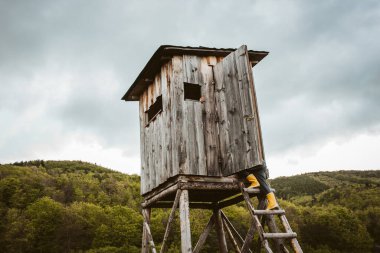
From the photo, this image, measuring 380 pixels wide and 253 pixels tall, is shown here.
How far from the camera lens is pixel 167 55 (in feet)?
29.2

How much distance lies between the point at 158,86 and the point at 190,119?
6.65ft

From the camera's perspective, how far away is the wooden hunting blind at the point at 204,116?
302 inches

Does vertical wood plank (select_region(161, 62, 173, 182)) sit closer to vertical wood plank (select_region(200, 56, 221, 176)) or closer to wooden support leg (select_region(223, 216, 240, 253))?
vertical wood plank (select_region(200, 56, 221, 176))

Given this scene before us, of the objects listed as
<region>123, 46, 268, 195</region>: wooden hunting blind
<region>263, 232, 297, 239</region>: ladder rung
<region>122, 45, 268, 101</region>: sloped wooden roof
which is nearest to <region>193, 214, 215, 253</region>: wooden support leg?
<region>123, 46, 268, 195</region>: wooden hunting blind

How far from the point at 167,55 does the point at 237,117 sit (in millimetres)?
2679

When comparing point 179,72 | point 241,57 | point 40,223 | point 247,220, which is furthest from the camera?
point 247,220

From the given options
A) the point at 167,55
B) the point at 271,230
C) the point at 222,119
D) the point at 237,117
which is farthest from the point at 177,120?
the point at 271,230

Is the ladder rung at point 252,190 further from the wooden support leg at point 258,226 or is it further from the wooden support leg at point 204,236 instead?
the wooden support leg at point 204,236

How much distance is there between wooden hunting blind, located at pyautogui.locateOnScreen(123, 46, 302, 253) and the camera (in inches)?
292

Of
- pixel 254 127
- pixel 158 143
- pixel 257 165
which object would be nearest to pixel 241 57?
pixel 254 127

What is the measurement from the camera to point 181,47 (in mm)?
8766

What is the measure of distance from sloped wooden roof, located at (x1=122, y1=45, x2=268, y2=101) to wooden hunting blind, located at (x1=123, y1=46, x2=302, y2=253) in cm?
3

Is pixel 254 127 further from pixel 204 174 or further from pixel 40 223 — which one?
pixel 40 223

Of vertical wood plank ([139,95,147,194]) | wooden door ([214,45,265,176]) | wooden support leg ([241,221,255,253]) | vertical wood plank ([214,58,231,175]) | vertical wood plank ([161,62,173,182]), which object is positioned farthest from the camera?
vertical wood plank ([139,95,147,194])
